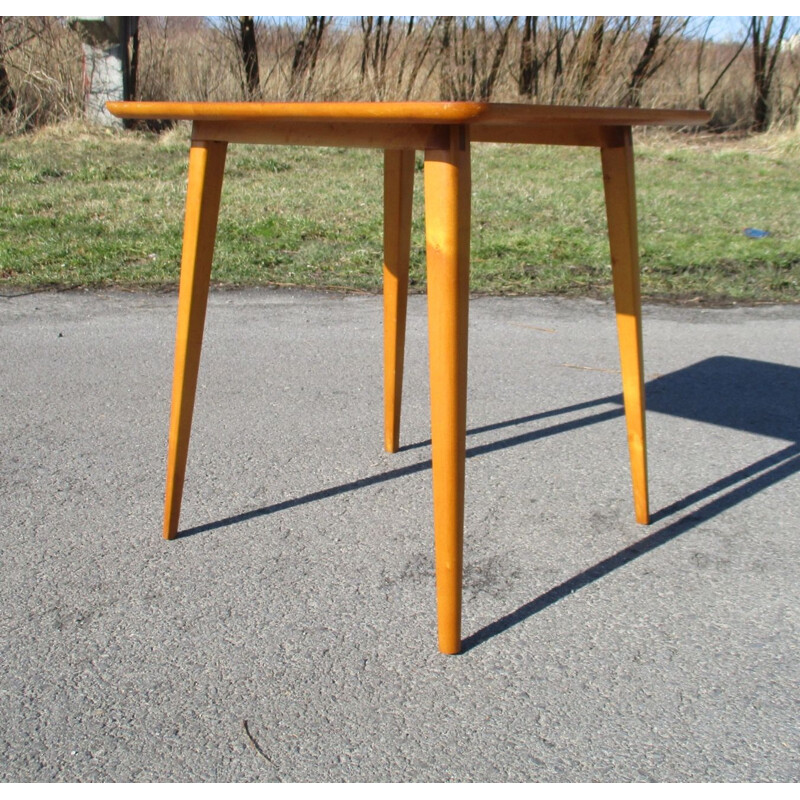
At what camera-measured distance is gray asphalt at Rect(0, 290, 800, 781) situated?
1.48 meters

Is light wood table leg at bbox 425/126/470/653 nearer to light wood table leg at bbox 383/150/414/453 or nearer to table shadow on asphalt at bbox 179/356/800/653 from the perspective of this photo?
table shadow on asphalt at bbox 179/356/800/653

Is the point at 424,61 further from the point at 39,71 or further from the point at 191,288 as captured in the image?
the point at 191,288

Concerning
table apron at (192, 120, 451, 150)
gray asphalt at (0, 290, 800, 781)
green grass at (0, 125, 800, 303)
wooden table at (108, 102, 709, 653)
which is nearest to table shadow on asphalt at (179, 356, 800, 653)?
gray asphalt at (0, 290, 800, 781)

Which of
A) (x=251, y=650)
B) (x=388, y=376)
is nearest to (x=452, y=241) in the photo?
(x=251, y=650)

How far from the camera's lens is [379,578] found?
1.98 m

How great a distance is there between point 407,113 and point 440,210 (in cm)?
18

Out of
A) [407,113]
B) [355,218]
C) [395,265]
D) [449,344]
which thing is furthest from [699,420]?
[355,218]

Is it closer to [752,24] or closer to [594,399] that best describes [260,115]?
[594,399]

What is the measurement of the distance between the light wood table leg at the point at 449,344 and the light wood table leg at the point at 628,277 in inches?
22.5

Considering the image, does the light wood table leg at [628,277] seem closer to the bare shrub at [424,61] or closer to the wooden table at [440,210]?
the wooden table at [440,210]

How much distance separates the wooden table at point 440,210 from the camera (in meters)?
1.54

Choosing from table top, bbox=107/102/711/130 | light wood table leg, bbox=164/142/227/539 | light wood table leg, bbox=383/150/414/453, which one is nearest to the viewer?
table top, bbox=107/102/711/130

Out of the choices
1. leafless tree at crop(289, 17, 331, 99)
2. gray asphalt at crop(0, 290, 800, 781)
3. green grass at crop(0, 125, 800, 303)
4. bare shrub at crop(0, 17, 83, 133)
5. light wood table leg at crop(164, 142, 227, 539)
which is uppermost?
leafless tree at crop(289, 17, 331, 99)

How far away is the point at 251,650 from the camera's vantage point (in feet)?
5.58
